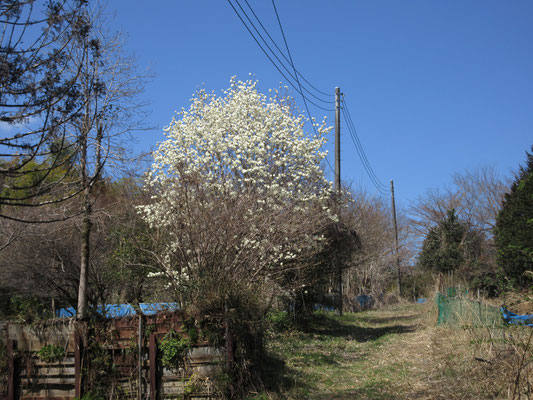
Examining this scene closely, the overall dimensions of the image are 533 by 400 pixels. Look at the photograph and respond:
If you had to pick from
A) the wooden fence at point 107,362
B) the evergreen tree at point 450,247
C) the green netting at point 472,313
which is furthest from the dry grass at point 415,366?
the evergreen tree at point 450,247

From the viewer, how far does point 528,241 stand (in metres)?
18.7

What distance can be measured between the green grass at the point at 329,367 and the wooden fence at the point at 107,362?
1108mm

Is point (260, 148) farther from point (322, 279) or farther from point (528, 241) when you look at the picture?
point (528, 241)

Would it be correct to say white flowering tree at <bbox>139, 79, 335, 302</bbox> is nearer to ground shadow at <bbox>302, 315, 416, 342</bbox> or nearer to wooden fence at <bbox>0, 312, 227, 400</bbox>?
wooden fence at <bbox>0, 312, 227, 400</bbox>

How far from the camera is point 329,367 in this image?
10789 millimetres

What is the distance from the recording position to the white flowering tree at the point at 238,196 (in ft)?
31.1

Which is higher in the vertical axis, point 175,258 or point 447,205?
point 447,205

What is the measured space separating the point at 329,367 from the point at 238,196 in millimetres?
4062

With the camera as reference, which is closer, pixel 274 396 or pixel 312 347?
pixel 274 396

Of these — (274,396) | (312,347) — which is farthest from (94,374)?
(312,347)

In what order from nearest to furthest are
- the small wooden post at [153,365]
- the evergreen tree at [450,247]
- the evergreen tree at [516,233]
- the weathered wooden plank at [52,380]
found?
1. the small wooden post at [153,365]
2. the weathered wooden plank at [52,380]
3. the evergreen tree at [516,233]
4. the evergreen tree at [450,247]

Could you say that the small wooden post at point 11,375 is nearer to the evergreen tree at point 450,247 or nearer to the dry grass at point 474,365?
the dry grass at point 474,365

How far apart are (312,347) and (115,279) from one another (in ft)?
22.9

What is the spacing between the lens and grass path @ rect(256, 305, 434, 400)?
838 cm
